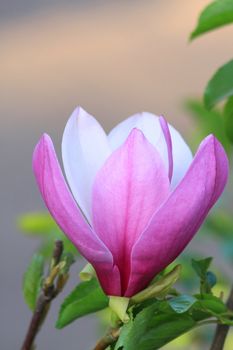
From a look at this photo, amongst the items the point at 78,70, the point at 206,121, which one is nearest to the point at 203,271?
the point at 206,121

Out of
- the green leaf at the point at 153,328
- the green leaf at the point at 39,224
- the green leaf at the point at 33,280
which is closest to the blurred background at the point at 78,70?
the green leaf at the point at 39,224

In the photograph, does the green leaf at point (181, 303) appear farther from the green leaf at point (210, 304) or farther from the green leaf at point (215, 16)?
the green leaf at point (215, 16)

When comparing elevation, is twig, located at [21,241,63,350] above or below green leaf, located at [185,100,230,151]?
above

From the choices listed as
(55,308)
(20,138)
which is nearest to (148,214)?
(55,308)

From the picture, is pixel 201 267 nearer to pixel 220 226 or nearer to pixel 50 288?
pixel 50 288

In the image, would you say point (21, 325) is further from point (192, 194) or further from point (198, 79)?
point (192, 194)

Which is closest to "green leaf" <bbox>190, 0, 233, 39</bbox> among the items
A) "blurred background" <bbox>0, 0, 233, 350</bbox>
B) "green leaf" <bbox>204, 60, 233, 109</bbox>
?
"green leaf" <bbox>204, 60, 233, 109</bbox>

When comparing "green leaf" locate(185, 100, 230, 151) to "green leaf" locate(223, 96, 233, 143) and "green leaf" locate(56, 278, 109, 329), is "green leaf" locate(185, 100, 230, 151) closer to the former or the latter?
"green leaf" locate(223, 96, 233, 143)
